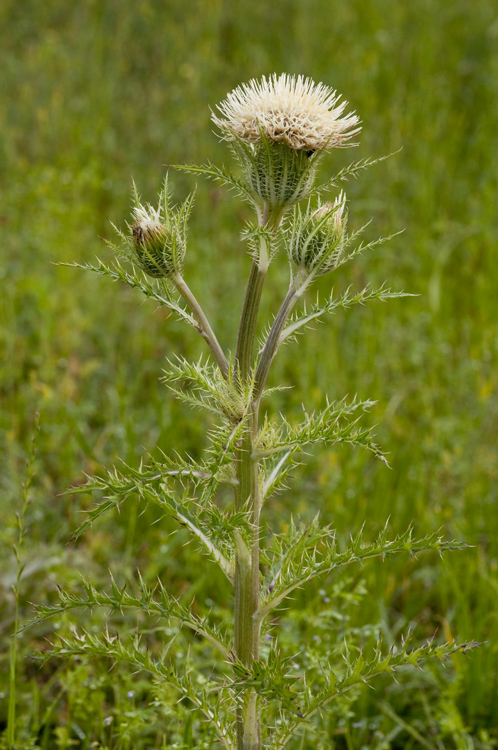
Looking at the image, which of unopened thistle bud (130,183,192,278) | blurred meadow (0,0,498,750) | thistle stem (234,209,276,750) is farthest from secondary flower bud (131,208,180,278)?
blurred meadow (0,0,498,750)

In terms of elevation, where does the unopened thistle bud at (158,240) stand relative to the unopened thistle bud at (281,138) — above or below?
below

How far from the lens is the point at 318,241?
4.20ft

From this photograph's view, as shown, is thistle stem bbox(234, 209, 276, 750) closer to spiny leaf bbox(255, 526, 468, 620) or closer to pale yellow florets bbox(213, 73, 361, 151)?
spiny leaf bbox(255, 526, 468, 620)

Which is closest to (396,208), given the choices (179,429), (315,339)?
(315,339)

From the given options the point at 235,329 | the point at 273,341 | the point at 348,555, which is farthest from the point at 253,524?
the point at 235,329

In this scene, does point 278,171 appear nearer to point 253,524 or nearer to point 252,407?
point 252,407

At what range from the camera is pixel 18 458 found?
2875 mm

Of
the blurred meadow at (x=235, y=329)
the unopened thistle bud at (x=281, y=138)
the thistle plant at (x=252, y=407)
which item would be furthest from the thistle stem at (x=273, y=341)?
the blurred meadow at (x=235, y=329)

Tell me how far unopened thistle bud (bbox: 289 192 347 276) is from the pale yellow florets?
0.13 metres

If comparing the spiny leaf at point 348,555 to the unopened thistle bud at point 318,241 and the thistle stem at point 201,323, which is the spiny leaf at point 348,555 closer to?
the thistle stem at point 201,323

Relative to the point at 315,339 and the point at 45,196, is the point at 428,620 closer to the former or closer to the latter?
the point at 315,339

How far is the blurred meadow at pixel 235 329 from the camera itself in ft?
6.75

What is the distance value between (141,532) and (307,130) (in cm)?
176

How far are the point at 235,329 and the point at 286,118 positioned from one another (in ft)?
8.03
